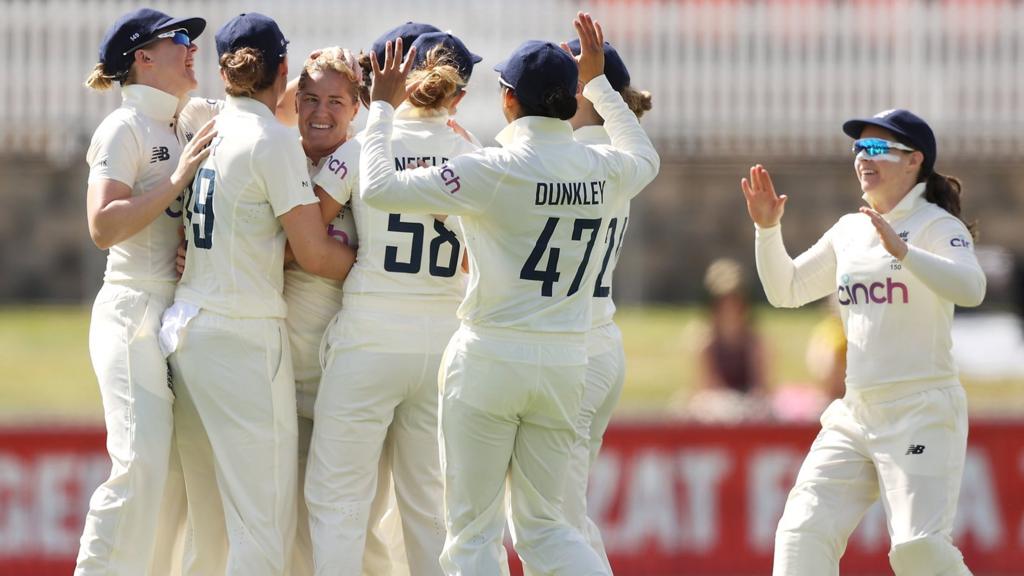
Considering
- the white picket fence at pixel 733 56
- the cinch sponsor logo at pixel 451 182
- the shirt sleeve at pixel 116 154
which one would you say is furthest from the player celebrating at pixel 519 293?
the white picket fence at pixel 733 56

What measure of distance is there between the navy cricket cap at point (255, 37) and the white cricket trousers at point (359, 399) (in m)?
1.00

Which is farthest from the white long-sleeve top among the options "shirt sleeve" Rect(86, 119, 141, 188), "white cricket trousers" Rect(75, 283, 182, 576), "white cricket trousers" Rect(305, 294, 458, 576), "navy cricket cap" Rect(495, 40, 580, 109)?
"shirt sleeve" Rect(86, 119, 141, 188)

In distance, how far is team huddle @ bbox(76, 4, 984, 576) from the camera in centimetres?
628

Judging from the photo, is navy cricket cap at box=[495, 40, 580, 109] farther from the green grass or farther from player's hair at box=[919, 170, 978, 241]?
the green grass

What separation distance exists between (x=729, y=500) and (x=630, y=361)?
3682 millimetres

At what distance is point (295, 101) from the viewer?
7.18 meters

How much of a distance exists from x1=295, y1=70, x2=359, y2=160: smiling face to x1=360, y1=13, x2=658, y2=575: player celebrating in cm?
47

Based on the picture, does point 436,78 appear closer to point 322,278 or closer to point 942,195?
point 322,278

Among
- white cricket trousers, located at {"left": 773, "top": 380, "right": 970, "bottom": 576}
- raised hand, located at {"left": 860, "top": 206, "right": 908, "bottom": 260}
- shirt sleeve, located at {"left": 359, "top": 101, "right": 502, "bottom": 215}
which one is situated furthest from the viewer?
white cricket trousers, located at {"left": 773, "top": 380, "right": 970, "bottom": 576}

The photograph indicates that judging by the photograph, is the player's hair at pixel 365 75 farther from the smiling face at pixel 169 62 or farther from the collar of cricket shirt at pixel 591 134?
the collar of cricket shirt at pixel 591 134

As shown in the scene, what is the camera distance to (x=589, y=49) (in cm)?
662

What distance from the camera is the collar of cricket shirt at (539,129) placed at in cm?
630

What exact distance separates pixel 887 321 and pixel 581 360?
1.32 m

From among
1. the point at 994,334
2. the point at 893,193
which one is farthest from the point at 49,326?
the point at 893,193
